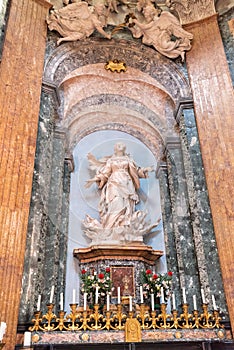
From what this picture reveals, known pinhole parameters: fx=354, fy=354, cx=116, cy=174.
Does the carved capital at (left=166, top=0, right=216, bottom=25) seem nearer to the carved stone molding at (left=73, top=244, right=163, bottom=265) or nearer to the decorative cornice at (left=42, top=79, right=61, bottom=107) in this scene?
the decorative cornice at (left=42, top=79, right=61, bottom=107)

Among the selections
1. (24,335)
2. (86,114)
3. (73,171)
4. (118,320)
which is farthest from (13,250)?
(86,114)

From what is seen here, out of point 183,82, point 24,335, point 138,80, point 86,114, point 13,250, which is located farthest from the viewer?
point 86,114

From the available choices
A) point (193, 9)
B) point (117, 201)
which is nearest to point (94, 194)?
A: point (117, 201)

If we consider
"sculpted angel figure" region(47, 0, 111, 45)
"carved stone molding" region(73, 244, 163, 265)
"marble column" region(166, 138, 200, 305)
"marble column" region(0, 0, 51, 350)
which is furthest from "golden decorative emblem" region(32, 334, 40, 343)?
"sculpted angel figure" region(47, 0, 111, 45)

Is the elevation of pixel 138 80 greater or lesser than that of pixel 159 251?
greater

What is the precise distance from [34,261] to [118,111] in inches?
223

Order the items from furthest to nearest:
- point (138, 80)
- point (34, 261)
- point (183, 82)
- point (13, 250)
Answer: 1. point (138, 80)
2. point (183, 82)
3. point (34, 261)
4. point (13, 250)

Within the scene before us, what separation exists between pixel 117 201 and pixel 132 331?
12.9 feet

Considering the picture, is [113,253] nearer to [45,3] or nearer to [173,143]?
[173,143]

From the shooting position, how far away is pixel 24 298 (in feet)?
15.9

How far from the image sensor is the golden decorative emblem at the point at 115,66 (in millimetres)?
8562

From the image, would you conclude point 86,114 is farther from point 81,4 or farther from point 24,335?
point 24,335

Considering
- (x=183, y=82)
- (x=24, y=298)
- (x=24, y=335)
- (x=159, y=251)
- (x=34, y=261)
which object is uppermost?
(x=183, y=82)

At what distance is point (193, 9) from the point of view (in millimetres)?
8148
